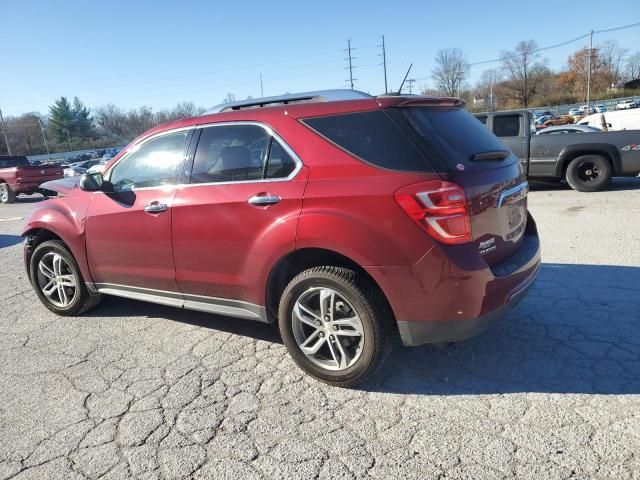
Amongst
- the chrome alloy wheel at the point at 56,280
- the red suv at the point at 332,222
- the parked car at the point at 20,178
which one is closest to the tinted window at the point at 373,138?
the red suv at the point at 332,222

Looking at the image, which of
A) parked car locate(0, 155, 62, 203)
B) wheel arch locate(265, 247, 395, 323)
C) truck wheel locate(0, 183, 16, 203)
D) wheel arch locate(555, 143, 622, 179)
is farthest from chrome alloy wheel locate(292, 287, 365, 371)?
truck wheel locate(0, 183, 16, 203)

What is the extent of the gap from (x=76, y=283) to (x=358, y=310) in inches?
119

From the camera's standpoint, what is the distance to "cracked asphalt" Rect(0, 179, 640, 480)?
93.1 inches

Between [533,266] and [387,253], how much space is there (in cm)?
116

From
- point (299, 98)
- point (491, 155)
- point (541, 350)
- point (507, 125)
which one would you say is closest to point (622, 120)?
point (507, 125)

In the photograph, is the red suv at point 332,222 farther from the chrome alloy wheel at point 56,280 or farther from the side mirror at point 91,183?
the chrome alloy wheel at point 56,280

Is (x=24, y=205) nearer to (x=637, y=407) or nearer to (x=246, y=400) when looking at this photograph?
(x=246, y=400)

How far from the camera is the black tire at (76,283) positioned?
4.42 metres

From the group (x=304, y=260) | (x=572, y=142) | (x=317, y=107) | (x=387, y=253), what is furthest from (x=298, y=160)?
(x=572, y=142)

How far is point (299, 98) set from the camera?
3328 millimetres

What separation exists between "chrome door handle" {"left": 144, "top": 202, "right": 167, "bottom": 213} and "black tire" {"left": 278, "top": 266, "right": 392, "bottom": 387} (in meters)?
1.25

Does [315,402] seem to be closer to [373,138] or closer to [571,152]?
[373,138]

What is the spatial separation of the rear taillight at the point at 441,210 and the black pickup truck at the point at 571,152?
7.92 meters

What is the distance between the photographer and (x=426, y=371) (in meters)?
3.17
